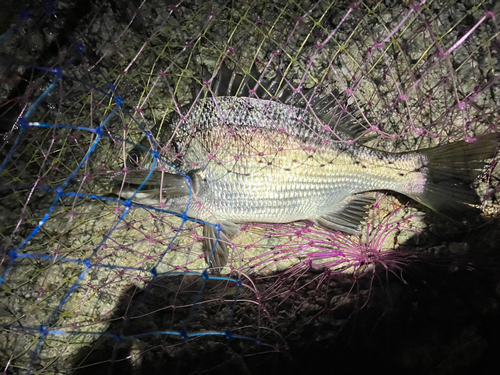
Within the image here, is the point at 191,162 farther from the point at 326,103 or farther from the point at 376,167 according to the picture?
the point at 376,167

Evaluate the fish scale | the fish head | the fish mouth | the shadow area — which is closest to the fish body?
the fish scale

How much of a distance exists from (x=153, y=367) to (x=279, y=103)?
1783mm

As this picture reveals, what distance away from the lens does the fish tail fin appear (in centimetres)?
204

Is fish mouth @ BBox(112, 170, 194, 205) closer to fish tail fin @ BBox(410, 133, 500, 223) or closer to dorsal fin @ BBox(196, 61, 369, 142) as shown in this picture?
dorsal fin @ BBox(196, 61, 369, 142)

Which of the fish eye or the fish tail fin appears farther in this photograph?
the fish eye

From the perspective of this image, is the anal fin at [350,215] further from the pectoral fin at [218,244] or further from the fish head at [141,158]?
the fish head at [141,158]

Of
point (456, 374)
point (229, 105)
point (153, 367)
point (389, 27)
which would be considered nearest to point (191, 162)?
point (229, 105)

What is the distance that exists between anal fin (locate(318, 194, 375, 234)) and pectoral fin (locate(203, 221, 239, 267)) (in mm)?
722

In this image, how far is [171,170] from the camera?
230 cm

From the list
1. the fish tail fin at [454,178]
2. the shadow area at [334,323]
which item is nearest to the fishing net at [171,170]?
the shadow area at [334,323]

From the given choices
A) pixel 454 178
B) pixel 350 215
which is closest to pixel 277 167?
pixel 350 215

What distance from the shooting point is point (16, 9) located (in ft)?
8.30

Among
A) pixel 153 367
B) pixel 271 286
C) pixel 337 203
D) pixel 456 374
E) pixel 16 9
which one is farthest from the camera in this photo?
pixel 16 9

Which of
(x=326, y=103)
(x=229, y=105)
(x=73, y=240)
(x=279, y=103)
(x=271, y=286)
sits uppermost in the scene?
(x=326, y=103)
